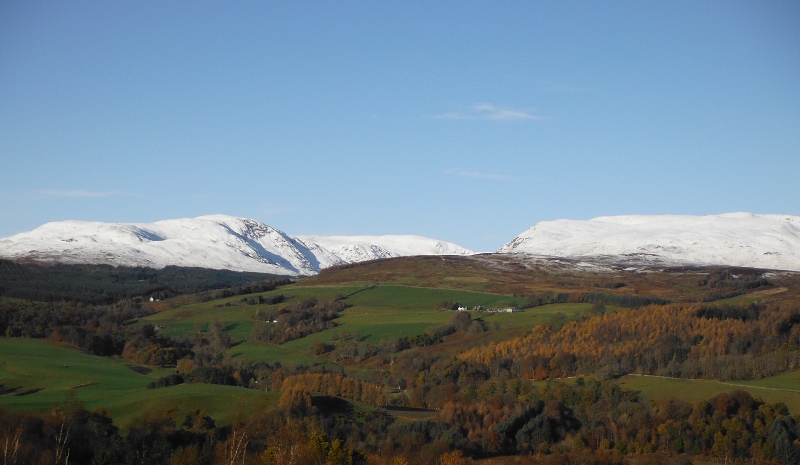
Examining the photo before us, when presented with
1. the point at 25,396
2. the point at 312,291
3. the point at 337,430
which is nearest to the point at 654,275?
the point at 312,291

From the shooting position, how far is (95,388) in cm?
8612

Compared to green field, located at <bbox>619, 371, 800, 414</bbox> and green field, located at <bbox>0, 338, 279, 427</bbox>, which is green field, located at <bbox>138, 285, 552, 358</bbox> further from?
green field, located at <bbox>619, 371, 800, 414</bbox>

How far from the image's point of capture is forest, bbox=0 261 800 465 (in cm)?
6761

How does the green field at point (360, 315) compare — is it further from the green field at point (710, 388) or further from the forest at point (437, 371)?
the green field at point (710, 388)

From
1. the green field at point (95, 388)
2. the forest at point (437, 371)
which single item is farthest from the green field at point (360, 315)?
the green field at point (95, 388)

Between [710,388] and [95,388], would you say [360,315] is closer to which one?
[95,388]

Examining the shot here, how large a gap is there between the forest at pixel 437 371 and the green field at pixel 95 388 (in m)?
1.41

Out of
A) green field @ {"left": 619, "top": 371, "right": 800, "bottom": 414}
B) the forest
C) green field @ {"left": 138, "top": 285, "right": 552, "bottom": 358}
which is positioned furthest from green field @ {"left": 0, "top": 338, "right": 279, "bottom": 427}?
green field @ {"left": 619, "top": 371, "right": 800, "bottom": 414}

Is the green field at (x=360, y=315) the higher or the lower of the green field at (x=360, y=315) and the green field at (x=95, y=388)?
the higher

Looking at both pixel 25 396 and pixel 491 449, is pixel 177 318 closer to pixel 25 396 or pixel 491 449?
pixel 25 396

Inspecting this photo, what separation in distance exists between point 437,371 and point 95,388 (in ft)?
145

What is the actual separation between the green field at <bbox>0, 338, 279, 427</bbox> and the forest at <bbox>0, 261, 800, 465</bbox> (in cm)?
141

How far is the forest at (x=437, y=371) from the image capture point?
2662 inches

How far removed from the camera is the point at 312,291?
17150 cm
